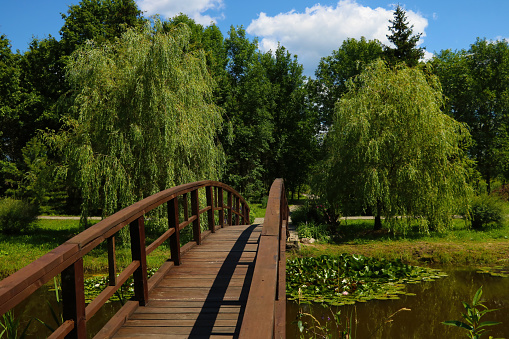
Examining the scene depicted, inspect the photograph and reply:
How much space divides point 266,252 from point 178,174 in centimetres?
1069

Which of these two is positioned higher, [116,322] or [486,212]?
[116,322]

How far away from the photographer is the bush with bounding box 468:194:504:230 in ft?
50.2

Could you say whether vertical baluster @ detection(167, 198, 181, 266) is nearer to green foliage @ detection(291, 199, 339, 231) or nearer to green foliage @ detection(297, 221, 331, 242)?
green foliage @ detection(297, 221, 331, 242)

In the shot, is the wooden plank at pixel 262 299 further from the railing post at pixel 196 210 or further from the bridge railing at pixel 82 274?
the railing post at pixel 196 210

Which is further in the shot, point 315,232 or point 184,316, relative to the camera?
point 315,232

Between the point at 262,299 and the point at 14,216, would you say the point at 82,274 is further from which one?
the point at 14,216

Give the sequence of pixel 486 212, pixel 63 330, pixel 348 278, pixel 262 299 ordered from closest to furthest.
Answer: pixel 262 299
pixel 63 330
pixel 348 278
pixel 486 212

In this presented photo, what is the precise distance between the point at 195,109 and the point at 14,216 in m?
8.89

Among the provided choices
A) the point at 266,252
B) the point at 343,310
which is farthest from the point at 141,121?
the point at 266,252

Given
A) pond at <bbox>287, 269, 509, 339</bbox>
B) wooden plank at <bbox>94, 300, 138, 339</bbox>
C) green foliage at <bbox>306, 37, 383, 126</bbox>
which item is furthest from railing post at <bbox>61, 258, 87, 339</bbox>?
green foliage at <bbox>306, 37, 383, 126</bbox>

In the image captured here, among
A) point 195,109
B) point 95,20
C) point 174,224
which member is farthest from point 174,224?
point 95,20

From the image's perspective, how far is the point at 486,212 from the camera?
602 inches

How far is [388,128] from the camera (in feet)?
45.3

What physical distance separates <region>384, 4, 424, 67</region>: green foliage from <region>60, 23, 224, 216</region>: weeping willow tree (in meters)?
16.1
